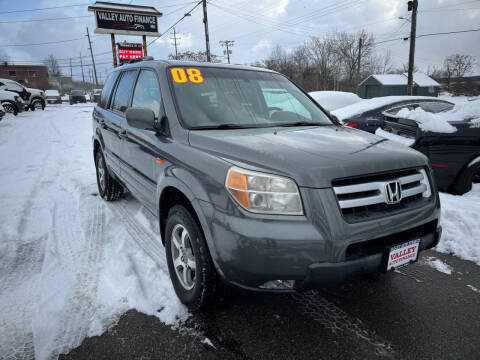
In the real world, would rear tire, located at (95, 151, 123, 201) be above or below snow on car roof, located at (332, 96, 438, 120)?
below

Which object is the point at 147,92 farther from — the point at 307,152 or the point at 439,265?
the point at 439,265

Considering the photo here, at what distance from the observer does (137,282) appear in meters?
2.73

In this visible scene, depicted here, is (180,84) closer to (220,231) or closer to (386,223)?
(220,231)

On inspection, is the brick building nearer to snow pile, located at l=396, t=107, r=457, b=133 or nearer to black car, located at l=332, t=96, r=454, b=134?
black car, located at l=332, t=96, r=454, b=134

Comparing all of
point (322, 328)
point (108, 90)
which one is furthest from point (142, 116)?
point (108, 90)

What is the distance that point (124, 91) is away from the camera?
12.7ft

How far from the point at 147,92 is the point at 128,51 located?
21.4 meters

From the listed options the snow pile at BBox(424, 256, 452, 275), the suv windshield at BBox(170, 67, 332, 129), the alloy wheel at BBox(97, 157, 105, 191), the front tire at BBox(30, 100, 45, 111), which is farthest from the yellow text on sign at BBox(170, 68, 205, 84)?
the front tire at BBox(30, 100, 45, 111)

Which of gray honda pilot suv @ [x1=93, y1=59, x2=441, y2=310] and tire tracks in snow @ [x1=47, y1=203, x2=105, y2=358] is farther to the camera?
tire tracks in snow @ [x1=47, y1=203, x2=105, y2=358]

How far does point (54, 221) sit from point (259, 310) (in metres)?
3.02

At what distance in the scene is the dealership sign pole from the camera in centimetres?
2195

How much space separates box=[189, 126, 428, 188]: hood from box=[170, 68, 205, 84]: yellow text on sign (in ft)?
2.15

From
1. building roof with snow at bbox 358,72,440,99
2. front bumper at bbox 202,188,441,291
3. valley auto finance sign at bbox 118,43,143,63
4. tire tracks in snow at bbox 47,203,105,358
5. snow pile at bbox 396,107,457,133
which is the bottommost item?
tire tracks in snow at bbox 47,203,105,358

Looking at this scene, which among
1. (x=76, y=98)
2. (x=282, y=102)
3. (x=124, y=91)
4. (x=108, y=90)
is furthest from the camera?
(x=76, y=98)
